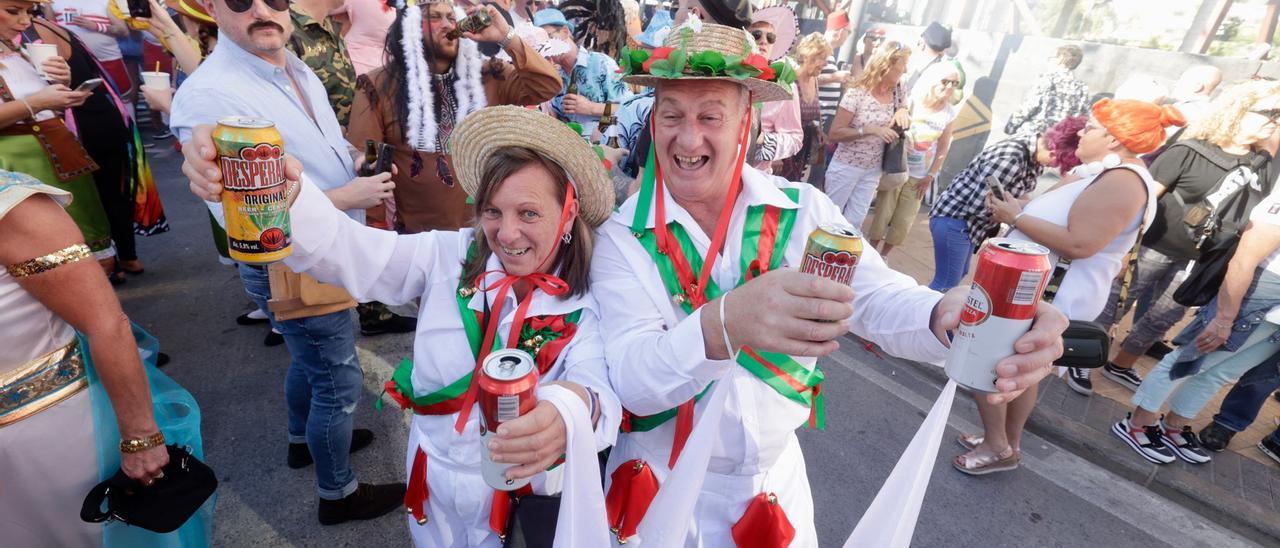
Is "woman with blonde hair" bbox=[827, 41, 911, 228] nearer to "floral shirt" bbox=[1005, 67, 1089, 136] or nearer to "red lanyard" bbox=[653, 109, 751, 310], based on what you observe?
"floral shirt" bbox=[1005, 67, 1089, 136]

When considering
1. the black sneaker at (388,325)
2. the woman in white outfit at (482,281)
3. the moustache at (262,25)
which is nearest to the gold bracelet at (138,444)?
the woman in white outfit at (482,281)

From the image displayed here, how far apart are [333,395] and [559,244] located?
131 cm

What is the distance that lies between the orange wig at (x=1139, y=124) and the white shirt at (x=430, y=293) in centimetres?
279

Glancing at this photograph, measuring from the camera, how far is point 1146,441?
380 centimetres

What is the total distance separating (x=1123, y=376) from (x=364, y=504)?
538cm

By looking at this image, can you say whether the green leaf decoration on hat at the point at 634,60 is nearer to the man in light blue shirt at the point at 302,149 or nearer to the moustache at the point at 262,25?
the man in light blue shirt at the point at 302,149

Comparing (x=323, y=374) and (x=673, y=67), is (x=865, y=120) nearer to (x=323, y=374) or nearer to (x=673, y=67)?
(x=673, y=67)

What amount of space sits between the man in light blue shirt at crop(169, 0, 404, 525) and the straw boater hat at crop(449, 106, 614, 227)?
71 centimetres

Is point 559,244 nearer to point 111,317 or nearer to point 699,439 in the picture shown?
point 699,439

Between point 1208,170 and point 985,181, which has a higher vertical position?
point 1208,170

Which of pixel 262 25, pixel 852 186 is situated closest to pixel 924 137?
pixel 852 186

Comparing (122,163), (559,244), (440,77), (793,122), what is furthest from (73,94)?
(793,122)

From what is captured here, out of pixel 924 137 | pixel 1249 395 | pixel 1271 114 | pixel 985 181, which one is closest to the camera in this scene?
pixel 1271 114

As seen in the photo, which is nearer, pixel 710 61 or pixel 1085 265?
pixel 710 61
